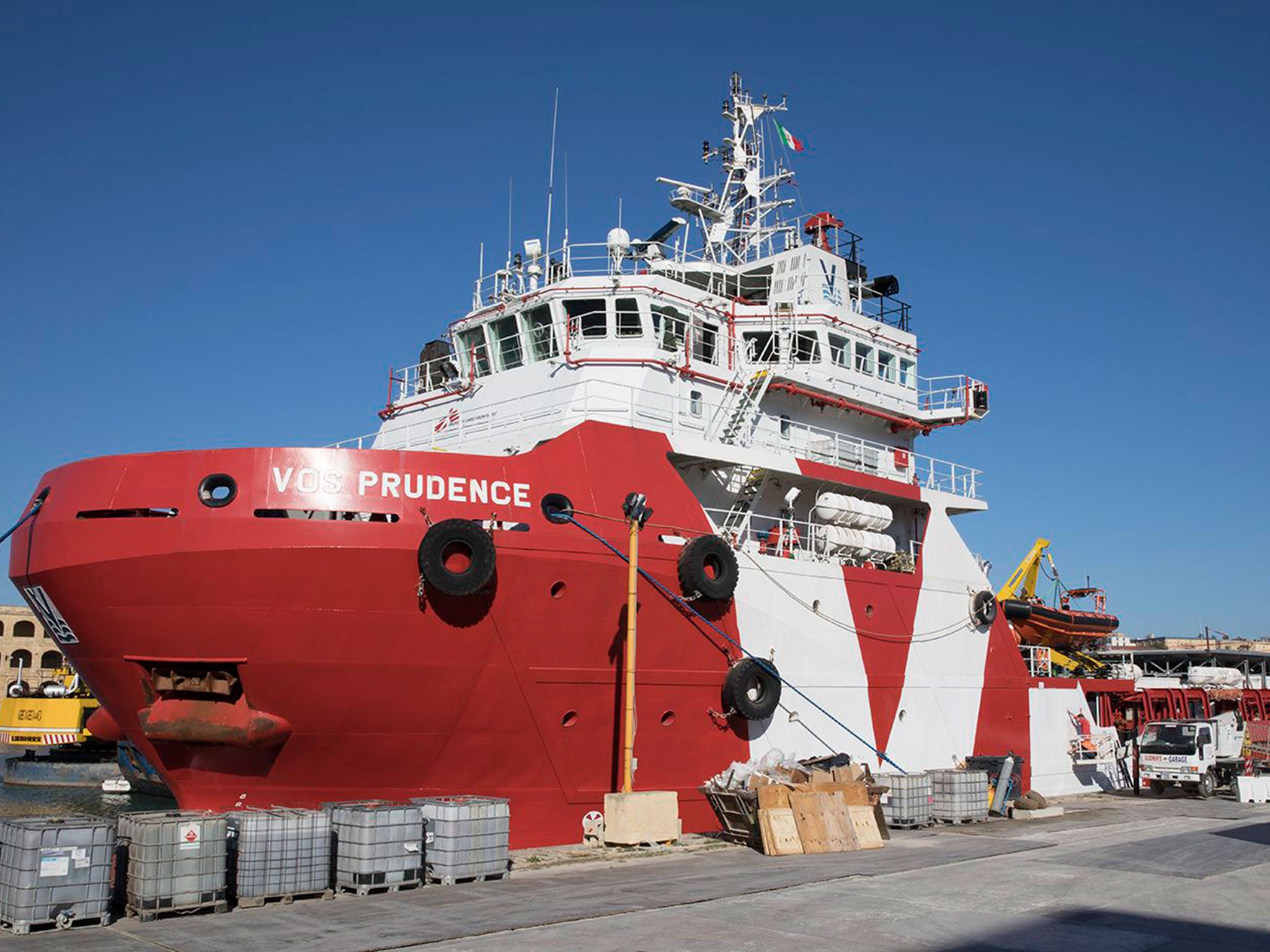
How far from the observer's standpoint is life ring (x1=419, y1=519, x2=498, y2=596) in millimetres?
13164

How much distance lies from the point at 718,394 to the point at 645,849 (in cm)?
756

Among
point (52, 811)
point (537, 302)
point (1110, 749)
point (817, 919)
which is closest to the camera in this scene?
point (817, 919)

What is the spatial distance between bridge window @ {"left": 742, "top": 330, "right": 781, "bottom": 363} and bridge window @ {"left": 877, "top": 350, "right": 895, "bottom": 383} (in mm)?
2797

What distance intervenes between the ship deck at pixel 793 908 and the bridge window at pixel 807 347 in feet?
29.1

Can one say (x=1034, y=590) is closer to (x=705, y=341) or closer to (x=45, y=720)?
(x=705, y=341)

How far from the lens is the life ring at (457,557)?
13164 millimetres

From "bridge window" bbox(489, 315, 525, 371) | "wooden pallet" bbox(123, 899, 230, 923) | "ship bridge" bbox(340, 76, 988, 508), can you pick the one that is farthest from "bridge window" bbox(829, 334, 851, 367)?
"wooden pallet" bbox(123, 899, 230, 923)

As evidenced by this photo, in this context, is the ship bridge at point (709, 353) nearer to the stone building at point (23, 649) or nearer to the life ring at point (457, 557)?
the life ring at point (457, 557)

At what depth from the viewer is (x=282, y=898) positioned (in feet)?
37.4

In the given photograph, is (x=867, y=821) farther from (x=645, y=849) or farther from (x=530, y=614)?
(x=530, y=614)

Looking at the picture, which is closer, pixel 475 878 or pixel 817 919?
pixel 817 919

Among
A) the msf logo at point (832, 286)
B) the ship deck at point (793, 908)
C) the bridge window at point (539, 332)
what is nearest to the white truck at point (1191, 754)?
the ship deck at point (793, 908)

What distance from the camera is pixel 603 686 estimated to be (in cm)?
1488

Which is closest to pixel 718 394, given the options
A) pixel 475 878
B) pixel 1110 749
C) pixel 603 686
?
pixel 603 686
